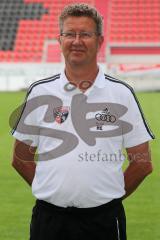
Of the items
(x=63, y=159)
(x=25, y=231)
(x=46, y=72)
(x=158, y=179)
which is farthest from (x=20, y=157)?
(x=46, y=72)

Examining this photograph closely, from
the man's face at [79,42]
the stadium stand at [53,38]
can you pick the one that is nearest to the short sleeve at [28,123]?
the man's face at [79,42]

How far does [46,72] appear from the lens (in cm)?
2533

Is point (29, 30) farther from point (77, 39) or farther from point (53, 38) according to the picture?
point (77, 39)

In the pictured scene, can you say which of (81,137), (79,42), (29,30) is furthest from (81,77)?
(29,30)

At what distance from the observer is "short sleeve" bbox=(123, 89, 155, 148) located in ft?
8.46

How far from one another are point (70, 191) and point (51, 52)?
26407 millimetres

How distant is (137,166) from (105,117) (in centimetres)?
37

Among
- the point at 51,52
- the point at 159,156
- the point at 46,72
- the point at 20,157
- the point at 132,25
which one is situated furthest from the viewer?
the point at 132,25

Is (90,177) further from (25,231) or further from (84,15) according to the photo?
(25,231)

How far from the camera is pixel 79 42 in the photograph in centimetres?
251

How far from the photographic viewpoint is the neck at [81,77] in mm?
2555

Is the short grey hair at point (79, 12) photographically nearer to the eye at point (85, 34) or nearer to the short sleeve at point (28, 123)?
the eye at point (85, 34)

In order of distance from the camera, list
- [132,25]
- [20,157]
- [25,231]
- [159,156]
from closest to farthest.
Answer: [20,157]
[25,231]
[159,156]
[132,25]

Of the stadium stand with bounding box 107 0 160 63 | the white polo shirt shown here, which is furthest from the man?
the stadium stand with bounding box 107 0 160 63
